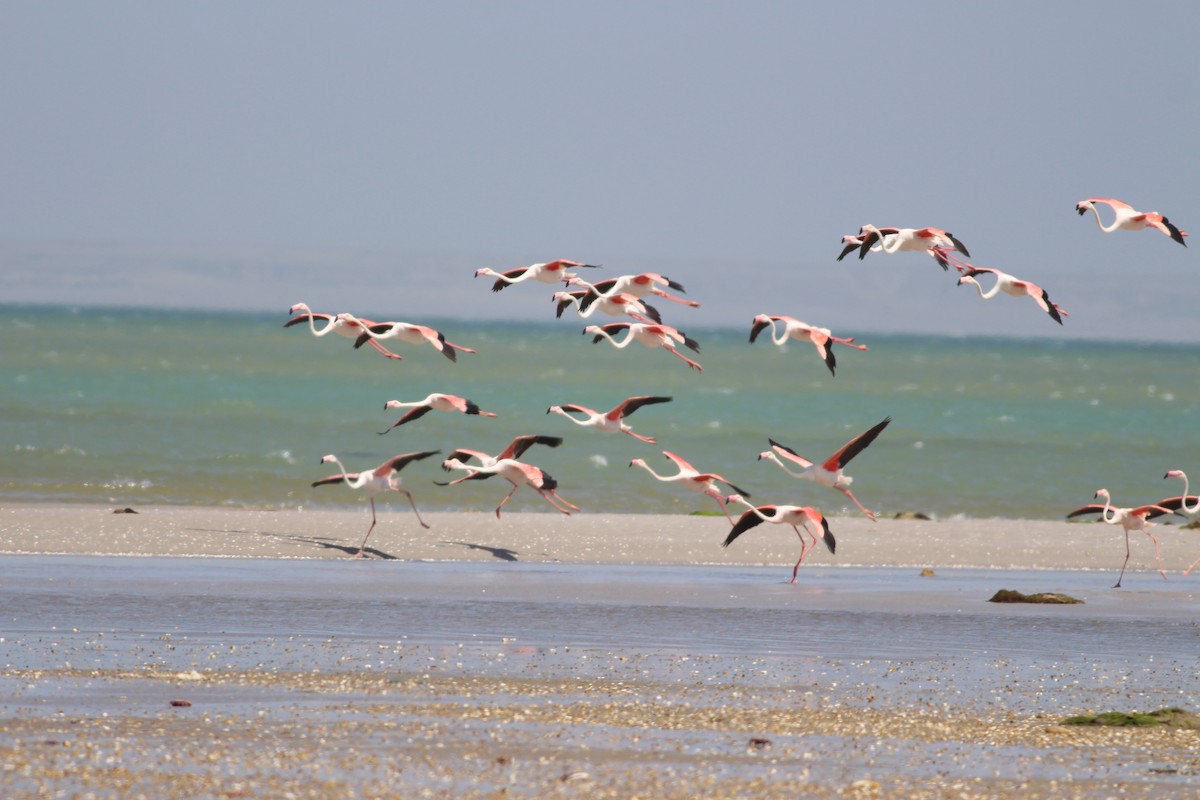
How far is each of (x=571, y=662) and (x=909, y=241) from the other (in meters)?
5.32

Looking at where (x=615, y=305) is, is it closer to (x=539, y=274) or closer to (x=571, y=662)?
(x=539, y=274)

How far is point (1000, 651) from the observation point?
39.7 feet

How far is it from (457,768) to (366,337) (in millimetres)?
9477

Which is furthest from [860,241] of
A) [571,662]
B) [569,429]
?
[569,429]

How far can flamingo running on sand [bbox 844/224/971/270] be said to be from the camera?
47.3 feet

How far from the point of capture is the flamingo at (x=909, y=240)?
14.4 metres

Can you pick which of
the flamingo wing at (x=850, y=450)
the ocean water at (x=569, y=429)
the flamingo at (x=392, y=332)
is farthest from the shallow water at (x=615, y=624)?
the ocean water at (x=569, y=429)

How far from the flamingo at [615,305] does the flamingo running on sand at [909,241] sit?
2061 mm

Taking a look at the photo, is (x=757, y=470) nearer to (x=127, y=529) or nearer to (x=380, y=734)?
(x=127, y=529)

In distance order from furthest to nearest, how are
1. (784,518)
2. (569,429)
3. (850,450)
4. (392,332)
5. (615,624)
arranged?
1. (569,429)
2. (392,332)
3. (784,518)
4. (850,450)
5. (615,624)

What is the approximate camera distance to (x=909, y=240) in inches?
572

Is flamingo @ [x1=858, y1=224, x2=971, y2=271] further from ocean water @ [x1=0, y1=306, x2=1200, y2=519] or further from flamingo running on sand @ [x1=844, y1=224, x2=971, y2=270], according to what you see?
ocean water @ [x1=0, y1=306, x2=1200, y2=519]

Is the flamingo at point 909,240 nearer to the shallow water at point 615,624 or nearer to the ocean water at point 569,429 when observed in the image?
the shallow water at point 615,624

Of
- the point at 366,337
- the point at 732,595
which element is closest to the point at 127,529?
the point at 366,337
